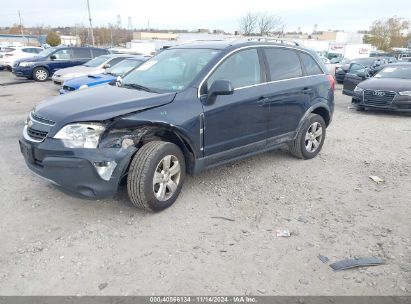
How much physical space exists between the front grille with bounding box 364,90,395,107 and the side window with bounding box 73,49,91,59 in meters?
12.7

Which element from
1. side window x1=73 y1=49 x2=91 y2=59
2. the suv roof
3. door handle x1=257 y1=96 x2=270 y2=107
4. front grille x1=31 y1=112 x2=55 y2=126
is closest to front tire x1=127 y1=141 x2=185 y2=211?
front grille x1=31 y1=112 x2=55 y2=126

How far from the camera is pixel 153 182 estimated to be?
149 inches

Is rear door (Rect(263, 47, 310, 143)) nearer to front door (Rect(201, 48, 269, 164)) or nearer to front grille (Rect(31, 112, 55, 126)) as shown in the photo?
front door (Rect(201, 48, 269, 164))

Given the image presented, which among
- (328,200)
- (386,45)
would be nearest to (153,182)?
(328,200)

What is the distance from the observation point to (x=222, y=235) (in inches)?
142

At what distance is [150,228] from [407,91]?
893 cm

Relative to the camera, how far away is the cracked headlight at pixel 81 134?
138 inches

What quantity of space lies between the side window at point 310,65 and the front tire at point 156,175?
9.32ft

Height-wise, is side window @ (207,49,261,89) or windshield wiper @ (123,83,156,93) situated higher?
side window @ (207,49,261,89)

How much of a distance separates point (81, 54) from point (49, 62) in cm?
150

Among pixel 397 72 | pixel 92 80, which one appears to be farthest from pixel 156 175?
pixel 397 72

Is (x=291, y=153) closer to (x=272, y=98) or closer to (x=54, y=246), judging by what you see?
(x=272, y=98)

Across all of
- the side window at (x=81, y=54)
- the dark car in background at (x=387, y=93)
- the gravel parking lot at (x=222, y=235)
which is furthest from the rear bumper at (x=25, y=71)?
the dark car in background at (x=387, y=93)

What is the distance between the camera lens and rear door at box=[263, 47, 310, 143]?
4992mm
